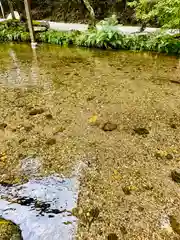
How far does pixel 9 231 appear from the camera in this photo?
2.60m

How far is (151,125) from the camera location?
4.88m

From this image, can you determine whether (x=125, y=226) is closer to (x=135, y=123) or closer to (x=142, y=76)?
(x=135, y=123)

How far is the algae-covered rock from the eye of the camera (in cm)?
252

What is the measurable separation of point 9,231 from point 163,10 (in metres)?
8.48

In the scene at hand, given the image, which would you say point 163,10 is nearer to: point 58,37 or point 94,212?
point 58,37

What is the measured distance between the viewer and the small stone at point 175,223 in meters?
2.86

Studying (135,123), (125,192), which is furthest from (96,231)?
(135,123)

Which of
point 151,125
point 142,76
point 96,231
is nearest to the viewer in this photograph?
point 96,231

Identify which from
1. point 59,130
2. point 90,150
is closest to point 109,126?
point 90,150

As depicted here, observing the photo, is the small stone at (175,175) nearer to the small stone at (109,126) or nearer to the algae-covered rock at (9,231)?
the small stone at (109,126)

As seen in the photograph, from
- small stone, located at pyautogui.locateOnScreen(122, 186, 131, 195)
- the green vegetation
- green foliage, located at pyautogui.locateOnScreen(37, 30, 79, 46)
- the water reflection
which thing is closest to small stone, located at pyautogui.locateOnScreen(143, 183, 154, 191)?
small stone, located at pyautogui.locateOnScreen(122, 186, 131, 195)

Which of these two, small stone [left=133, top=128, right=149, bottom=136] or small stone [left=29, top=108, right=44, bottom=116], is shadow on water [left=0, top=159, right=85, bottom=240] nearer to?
small stone [left=133, top=128, right=149, bottom=136]

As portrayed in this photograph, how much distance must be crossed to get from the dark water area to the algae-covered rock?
14 centimetres

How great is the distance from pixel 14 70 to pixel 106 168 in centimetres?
566
